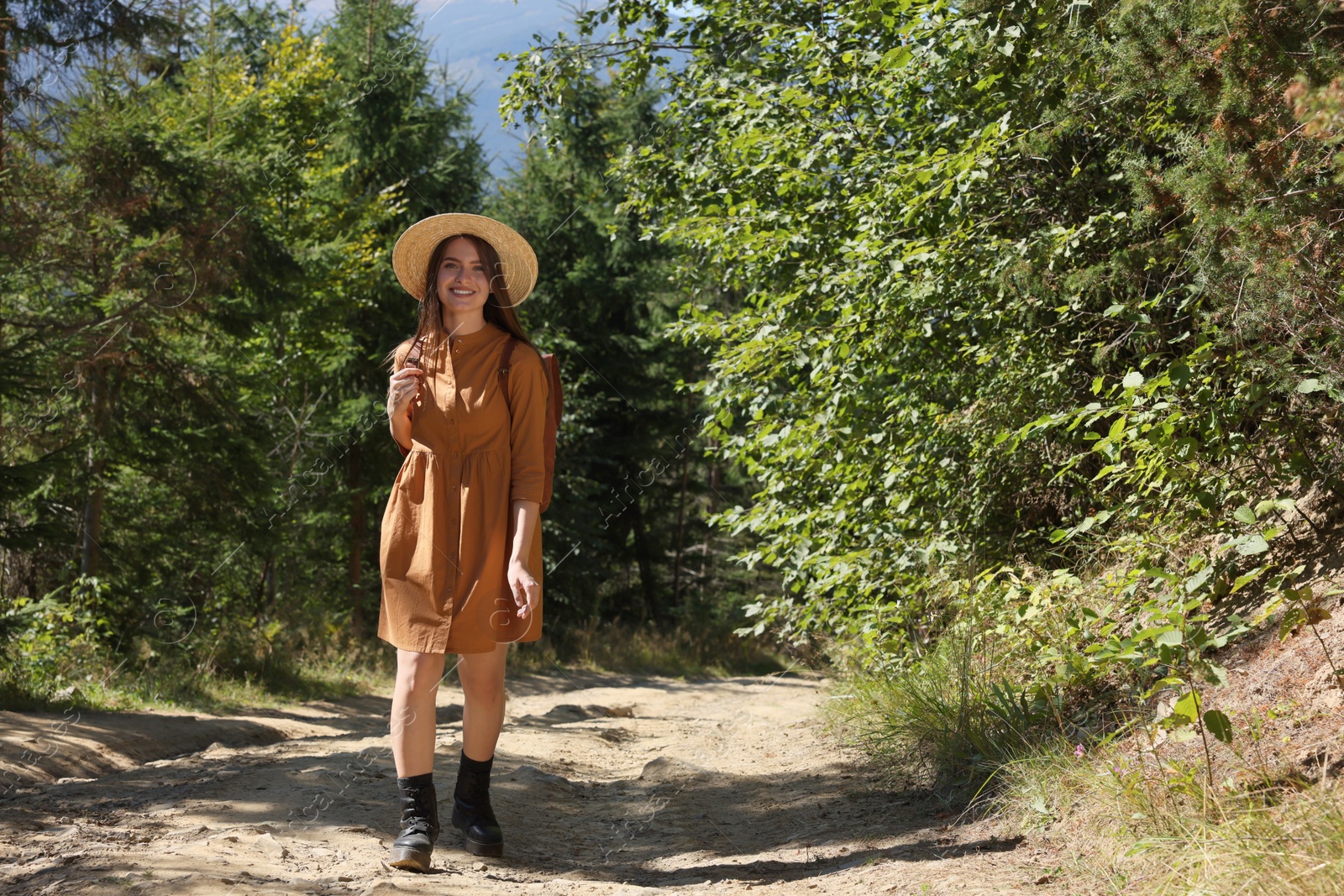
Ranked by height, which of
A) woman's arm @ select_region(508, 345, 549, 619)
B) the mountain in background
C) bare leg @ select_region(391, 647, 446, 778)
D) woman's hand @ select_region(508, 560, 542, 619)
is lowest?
bare leg @ select_region(391, 647, 446, 778)

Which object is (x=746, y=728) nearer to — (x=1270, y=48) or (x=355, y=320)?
(x=1270, y=48)

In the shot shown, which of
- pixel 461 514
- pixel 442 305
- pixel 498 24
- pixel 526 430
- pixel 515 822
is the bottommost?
pixel 515 822

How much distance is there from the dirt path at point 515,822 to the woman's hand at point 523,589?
0.87 meters

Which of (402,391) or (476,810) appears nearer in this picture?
(402,391)

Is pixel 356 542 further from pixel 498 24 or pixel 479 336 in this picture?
pixel 479 336

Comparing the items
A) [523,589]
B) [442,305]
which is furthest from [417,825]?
[442,305]

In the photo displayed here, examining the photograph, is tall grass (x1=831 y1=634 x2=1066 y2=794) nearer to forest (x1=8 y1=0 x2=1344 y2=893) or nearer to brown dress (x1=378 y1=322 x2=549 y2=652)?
forest (x1=8 y1=0 x2=1344 y2=893)

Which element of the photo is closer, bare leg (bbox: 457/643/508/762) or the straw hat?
bare leg (bbox: 457/643/508/762)

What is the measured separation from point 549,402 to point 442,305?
21.0 inches

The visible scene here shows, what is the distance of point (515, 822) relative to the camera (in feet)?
14.5

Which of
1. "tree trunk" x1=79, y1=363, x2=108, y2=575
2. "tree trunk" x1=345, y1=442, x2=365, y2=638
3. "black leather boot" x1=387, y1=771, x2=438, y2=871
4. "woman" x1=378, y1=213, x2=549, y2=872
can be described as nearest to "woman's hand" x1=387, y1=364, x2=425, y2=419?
"woman" x1=378, y1=213, x2=549, y2=872

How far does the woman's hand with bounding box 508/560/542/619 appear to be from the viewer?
3.56 metres

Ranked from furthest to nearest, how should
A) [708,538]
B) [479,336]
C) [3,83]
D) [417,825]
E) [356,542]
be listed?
[708,538], [356,542], [3,83], [479,336], [417,825]

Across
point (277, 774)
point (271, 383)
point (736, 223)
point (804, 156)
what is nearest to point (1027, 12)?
point (804, 156)
